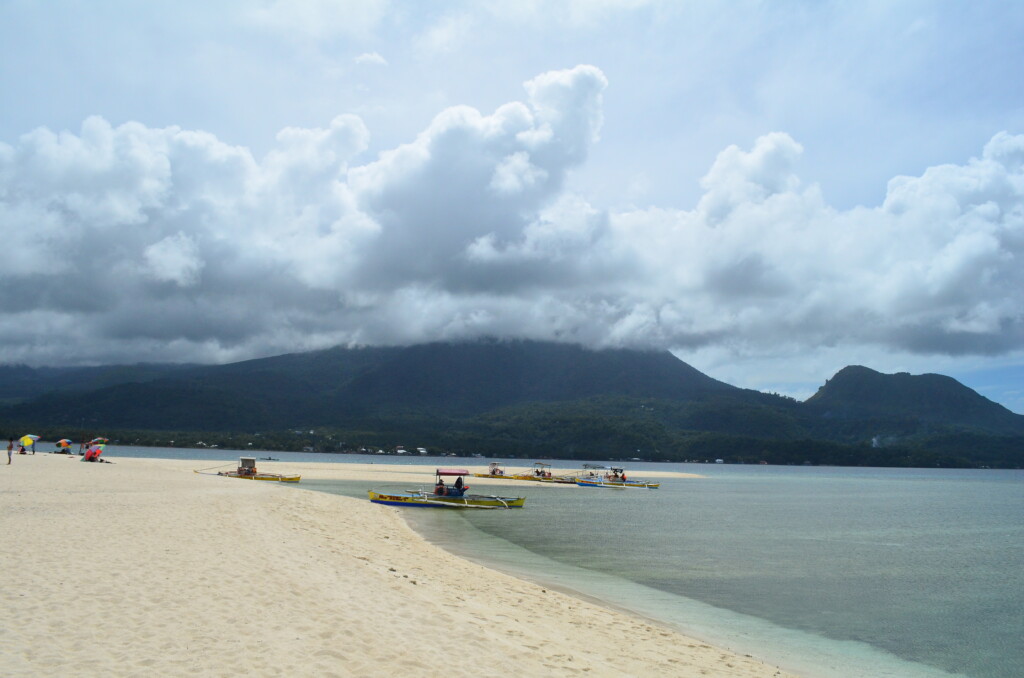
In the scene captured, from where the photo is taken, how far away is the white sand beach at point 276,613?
9781 millimetres

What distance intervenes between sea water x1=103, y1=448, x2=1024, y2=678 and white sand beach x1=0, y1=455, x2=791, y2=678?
298cm

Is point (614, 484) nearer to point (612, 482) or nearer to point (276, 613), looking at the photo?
point (612, 482)

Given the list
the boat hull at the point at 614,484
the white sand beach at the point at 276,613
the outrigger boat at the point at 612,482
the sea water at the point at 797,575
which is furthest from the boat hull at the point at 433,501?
the outrigger boat at the point at 612,482

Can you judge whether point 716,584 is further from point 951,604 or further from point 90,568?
point 90,568

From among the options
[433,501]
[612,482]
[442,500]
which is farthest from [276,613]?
[612,482]

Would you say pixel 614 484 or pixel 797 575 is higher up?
pixel 797 575

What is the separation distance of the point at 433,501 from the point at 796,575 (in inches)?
1022

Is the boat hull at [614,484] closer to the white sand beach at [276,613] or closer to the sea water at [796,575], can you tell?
the sea water at [796,575]

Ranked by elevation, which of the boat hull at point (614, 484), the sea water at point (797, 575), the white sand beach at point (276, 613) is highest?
the white sand beach at point (276, 613)

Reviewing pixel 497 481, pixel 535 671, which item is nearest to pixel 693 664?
pixel 535 671

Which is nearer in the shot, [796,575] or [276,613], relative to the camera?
[276,613]

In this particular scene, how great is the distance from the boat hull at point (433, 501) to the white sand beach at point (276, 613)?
75.9 ft

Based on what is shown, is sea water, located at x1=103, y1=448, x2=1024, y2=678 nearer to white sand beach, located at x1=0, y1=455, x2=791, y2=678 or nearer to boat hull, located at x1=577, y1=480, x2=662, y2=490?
white sand beach, located at x1=0, y1=455, x2=791, y2=678

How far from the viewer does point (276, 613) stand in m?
12.1
